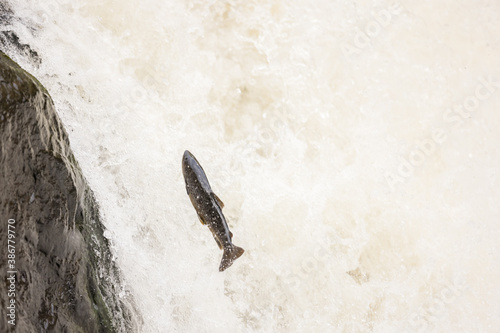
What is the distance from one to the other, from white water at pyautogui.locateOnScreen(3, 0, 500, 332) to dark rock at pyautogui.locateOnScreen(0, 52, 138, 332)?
937 millimetres

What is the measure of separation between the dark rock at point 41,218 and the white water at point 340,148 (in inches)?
36.9

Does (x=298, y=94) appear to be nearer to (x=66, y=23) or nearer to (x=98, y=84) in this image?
(x=98, y=84)

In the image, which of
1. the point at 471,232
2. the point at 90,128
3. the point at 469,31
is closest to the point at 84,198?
the point at 90,128

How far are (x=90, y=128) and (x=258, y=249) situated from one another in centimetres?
151

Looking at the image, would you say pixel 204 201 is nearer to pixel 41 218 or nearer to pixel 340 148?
pixel 41 218

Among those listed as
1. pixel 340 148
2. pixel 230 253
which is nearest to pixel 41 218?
pixel 230 253

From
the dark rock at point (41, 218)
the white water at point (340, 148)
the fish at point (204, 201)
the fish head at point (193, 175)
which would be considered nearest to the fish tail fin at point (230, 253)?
the fish at point (204, 201)

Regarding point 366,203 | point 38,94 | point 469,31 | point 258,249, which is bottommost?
point 258,249

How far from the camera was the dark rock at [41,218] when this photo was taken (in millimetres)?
1493

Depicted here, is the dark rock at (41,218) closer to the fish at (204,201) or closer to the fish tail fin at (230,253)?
the fish at (204,201)

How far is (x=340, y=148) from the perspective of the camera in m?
2.91

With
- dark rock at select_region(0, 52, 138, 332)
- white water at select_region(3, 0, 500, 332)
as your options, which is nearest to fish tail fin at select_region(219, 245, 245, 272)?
white water at select_region(3, 0, 500, 332)

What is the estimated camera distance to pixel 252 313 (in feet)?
9.36

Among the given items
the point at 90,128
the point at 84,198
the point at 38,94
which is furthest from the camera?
the point at 90,128
